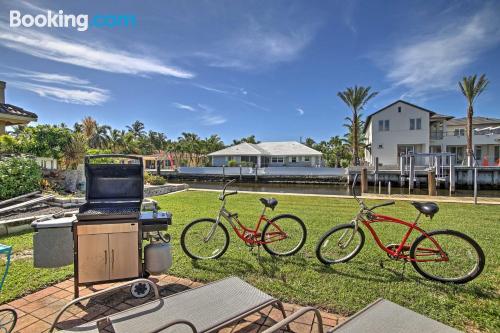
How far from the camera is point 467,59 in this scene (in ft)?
90.4

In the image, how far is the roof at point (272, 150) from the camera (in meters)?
41.0

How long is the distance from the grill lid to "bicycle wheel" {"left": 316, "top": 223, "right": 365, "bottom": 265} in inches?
103

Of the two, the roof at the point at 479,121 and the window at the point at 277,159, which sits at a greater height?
the roof at the point at 479,121

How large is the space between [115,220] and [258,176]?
101ft

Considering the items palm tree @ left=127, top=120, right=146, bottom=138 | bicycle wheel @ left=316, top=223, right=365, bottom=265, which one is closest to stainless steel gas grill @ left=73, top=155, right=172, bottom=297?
bicycle wheel @ left=316, top=223, right=365, bottom=265

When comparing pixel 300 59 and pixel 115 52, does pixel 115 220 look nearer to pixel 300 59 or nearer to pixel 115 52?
pixel 115 52

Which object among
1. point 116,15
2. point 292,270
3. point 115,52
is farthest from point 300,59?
point 292,270

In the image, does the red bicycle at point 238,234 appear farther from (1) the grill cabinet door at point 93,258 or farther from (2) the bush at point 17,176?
(2) the bush at point 17,176

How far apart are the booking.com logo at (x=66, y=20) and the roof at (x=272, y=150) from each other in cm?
Result: 3220

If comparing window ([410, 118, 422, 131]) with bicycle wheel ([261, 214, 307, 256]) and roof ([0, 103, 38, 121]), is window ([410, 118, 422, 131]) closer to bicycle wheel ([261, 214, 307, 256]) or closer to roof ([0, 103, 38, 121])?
bicycle wheel ([261, 214, 307, 256])

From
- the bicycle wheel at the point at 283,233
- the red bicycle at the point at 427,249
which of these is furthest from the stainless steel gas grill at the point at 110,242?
the red bicycle at the point at 427,249

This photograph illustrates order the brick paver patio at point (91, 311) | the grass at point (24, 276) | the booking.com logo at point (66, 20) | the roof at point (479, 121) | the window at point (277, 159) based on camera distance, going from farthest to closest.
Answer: the window at point (277, 159), the roof at point (479, 121), the booking.com logo at point (66, 20), the grass at point (24, 276), the brick paver patio at point (91, 311)

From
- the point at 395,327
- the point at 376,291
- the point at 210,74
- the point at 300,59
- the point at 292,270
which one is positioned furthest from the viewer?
the point at 210,74

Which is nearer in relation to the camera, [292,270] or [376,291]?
[376,291]
